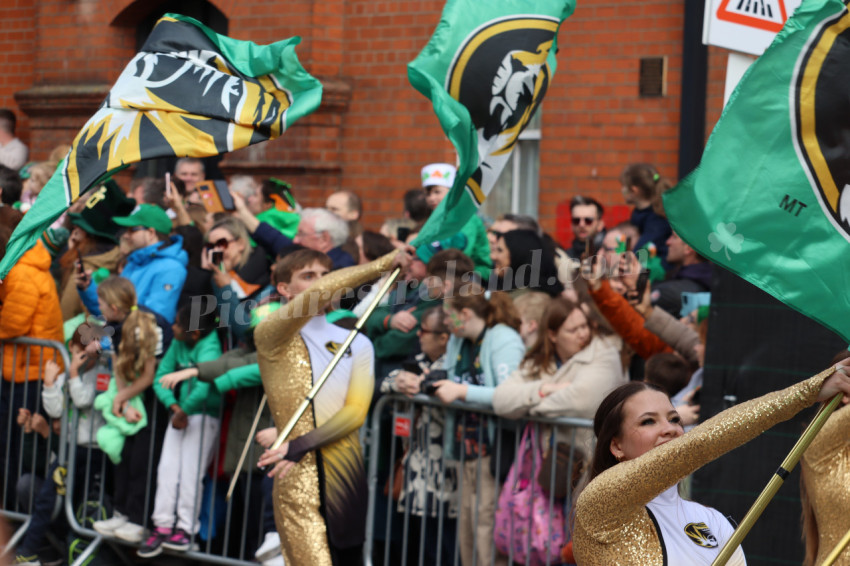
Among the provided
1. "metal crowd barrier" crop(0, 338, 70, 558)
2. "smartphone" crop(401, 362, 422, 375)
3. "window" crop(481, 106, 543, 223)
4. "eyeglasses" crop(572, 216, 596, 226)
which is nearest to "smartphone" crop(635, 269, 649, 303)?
"smartphone" crop(401, 362, 422, 375)

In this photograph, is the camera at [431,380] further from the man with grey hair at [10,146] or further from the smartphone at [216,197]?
the man with grey hair at [10,146]

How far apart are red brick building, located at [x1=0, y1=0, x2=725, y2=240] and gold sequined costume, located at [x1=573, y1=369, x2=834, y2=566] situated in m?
6.14

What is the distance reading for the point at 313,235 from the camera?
26.4 ft

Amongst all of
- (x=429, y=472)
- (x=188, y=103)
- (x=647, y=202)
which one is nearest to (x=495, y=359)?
(x=429, y=472)

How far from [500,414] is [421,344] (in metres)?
0.96

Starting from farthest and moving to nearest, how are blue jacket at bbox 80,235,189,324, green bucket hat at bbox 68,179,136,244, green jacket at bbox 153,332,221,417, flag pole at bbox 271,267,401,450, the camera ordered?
green bucket hat at bbox 68,179,136,244, blue jacket at bbox 80,235,189,324, green jacket at bbox 153,332,221,417, the camera, flag pole at bbox 271,267,401,450

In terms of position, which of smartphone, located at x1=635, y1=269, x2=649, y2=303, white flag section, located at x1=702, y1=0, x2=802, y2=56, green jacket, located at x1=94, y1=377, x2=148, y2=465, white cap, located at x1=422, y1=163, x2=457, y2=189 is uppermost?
white flag section, located at x1=702, y1=0, x2=802, y2=56

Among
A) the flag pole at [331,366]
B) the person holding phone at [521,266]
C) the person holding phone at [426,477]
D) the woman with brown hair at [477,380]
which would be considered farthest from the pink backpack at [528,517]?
the person holding phone at [521,266]

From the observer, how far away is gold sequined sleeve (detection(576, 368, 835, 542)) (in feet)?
10.8

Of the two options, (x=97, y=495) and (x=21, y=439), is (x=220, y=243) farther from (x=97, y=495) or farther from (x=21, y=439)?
(x=21, y=439)

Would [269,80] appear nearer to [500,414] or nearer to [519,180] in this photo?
[500,414]

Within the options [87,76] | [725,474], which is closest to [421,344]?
[725,474]

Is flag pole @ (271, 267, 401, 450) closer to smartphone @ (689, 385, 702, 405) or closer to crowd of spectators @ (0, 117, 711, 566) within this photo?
crowd of spectators @ (0, 117, 711, 566)

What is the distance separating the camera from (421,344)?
7.07 meters
